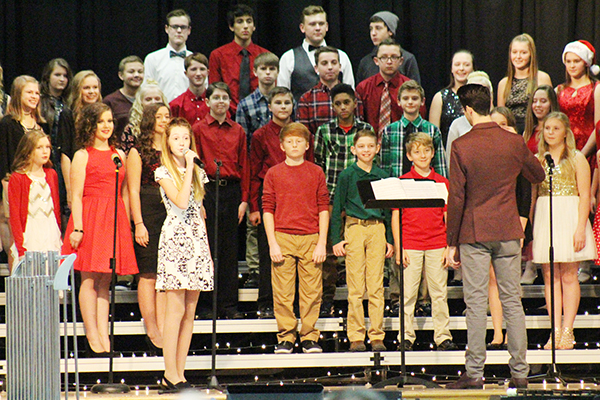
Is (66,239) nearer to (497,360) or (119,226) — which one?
(119,226)

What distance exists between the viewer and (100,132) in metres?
5.28

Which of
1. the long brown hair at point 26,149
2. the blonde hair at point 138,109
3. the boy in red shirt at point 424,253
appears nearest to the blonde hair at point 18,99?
the long brown hair at point 26,149

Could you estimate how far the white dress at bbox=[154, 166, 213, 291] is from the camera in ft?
15.4

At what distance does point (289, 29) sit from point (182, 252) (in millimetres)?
3772

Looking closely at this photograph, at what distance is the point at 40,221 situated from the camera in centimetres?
533

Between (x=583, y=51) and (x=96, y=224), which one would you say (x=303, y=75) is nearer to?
(x=583, y=51)

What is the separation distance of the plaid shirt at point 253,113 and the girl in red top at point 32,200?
5.05ft

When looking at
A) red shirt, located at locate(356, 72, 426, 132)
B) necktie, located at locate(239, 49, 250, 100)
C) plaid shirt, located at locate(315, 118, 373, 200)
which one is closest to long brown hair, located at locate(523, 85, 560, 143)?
red shirt, located at locate(356, 72, 426, 132)

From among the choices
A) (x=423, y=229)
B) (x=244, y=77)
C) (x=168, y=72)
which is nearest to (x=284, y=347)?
(x=423, y=229)

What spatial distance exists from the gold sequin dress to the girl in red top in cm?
299

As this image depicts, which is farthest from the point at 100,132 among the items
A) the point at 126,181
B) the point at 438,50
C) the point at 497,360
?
the point at 438,50

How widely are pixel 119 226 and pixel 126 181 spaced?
0.29m

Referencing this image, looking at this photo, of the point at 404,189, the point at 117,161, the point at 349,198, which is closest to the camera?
the point at 404,189

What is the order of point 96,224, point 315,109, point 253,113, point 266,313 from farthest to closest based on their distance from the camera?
point 253,113 < point 315,109 < point 266,313 < point 96,224
